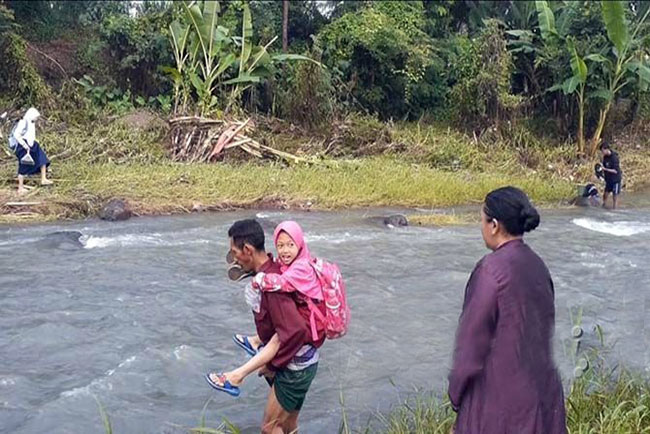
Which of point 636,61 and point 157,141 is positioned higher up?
point 636,61

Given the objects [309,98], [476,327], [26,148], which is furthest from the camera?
[309,98]

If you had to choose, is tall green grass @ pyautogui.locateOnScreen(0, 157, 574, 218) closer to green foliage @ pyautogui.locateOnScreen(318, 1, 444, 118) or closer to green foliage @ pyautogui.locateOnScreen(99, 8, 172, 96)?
green foliage @ pyautogui.locateOnScreen(318, 1, 444, 118)

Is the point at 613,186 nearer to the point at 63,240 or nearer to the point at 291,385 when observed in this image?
the point at 63,240

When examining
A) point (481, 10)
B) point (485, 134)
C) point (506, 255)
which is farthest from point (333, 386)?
point (481, 10)

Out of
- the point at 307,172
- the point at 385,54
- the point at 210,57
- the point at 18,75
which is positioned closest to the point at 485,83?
the point at 385,54

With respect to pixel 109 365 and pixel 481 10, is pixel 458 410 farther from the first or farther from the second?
pixel 481 10

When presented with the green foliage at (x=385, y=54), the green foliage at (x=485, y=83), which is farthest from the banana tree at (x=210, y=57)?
the green foliage at (x=485, y=83)

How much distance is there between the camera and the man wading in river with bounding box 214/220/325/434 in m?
3.73

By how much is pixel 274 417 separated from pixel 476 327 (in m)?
1.53

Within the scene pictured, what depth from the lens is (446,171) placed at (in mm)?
16109

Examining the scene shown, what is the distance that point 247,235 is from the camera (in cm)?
385

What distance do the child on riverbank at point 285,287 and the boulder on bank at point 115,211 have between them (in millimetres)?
7962

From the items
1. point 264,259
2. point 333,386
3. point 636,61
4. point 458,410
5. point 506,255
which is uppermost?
point 636,61

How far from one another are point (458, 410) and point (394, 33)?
16.1 m
